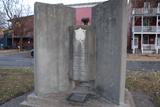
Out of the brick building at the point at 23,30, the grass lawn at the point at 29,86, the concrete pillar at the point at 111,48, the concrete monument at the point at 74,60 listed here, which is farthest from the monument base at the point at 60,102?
the brick building at the point at 23,30

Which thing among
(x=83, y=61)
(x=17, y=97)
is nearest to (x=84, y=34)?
(x=83, y=61)

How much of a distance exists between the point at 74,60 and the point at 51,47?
2.27 feet

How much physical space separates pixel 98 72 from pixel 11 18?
137 feet

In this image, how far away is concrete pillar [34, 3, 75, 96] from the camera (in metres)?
6.42

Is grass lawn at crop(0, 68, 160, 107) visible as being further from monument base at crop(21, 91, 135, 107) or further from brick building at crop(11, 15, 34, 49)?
brick building at crop(11, 15, 34, 49)

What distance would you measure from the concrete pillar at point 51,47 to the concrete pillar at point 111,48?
2.81 feet

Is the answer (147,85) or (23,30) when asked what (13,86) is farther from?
(23,30)

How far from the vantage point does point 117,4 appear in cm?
570

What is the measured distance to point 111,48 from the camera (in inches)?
235

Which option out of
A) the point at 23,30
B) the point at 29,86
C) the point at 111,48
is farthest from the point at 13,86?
the point at 23,30

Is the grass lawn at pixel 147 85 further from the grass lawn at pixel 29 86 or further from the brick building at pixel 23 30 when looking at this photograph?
the brick building at pixel 23 30

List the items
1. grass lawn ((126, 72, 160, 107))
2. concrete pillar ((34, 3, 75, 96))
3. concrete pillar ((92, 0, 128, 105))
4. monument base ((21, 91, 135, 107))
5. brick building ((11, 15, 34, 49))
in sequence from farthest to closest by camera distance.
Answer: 1. brick building ((11, 15, 34, 49))
2. grass lawn ((126, 72, 160, 107))
3. concrete pillar ((34, 3, 75, 96))
4. monument base ((21, 91, 135, 107))
5. concrete pillar ((92, 0, 128, 105))

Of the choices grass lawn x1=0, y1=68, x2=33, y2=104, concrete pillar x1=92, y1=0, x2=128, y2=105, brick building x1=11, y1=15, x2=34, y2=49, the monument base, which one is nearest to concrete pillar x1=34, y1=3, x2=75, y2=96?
the monument base

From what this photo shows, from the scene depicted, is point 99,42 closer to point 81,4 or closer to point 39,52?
point 39,52
